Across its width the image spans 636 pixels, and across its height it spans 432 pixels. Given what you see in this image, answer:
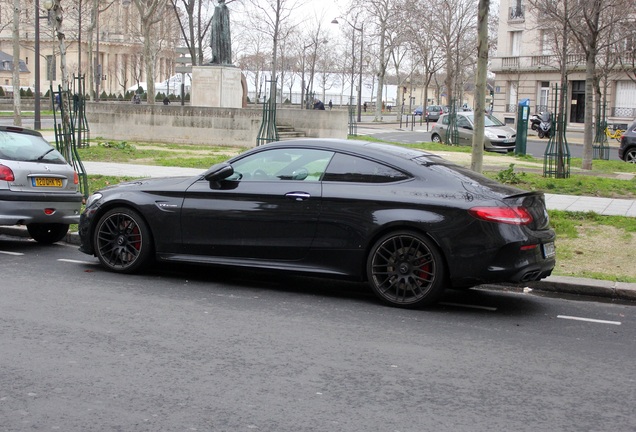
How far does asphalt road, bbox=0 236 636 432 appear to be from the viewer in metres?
4.85

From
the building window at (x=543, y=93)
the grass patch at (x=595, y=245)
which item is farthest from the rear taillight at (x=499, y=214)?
the building window at (x=543, y=93)

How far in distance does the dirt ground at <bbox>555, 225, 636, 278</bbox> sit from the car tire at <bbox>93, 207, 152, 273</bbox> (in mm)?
4526

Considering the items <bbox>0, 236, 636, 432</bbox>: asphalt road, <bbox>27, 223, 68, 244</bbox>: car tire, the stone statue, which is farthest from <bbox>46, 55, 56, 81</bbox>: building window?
<bbox>0, 236, 636, 432</bbox>: asphalt road

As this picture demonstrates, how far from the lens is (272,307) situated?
770cm

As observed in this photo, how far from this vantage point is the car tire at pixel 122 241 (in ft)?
29.1

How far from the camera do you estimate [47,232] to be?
11.4 metres

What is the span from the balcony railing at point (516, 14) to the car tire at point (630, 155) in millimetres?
41074

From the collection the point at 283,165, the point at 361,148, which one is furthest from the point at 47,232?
the point at 361,148

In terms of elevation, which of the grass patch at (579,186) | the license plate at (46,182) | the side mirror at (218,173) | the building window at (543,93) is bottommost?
the grass patch at (579,186)

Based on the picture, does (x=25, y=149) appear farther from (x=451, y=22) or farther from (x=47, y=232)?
(x=451, y=22)

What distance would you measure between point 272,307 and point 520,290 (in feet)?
9.20

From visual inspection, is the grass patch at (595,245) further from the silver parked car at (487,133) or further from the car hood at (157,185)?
the silver parked car at (487,133)

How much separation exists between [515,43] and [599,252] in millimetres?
60580

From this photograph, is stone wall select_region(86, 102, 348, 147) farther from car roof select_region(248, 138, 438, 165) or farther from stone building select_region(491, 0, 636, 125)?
stone building select_region(491, 0, 636, 125)
